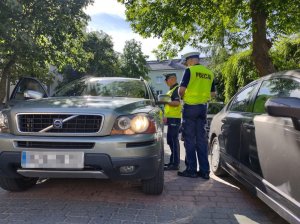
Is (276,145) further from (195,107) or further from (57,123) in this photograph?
(195,107)

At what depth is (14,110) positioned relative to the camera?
141 inches

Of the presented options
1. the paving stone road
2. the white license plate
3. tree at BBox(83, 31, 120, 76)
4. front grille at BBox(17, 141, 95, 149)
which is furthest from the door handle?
tree at BBox(83, 31, 120, 76)

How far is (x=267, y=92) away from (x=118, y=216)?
6.85 feet

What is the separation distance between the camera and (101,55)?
1297 inches

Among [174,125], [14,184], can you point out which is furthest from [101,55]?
[14,184]

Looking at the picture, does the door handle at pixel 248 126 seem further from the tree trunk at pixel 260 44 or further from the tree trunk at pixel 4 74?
the tree trunk at pixel 4 74

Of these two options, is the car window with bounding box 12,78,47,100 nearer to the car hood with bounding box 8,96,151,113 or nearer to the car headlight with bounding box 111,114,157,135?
the car hood with bounding box 8,96,151,113

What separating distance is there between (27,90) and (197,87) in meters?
2.46

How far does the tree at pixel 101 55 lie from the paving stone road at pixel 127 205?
1130 inches

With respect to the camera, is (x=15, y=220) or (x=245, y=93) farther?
(x=245, y=93)

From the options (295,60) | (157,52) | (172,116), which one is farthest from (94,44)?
(172,116)

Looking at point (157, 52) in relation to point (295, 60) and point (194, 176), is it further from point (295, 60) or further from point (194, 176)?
point (194, 176)

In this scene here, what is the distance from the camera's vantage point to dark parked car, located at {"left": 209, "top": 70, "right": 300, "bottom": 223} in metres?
2.57

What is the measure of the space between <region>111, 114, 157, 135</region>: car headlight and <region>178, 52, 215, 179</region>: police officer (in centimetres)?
162
